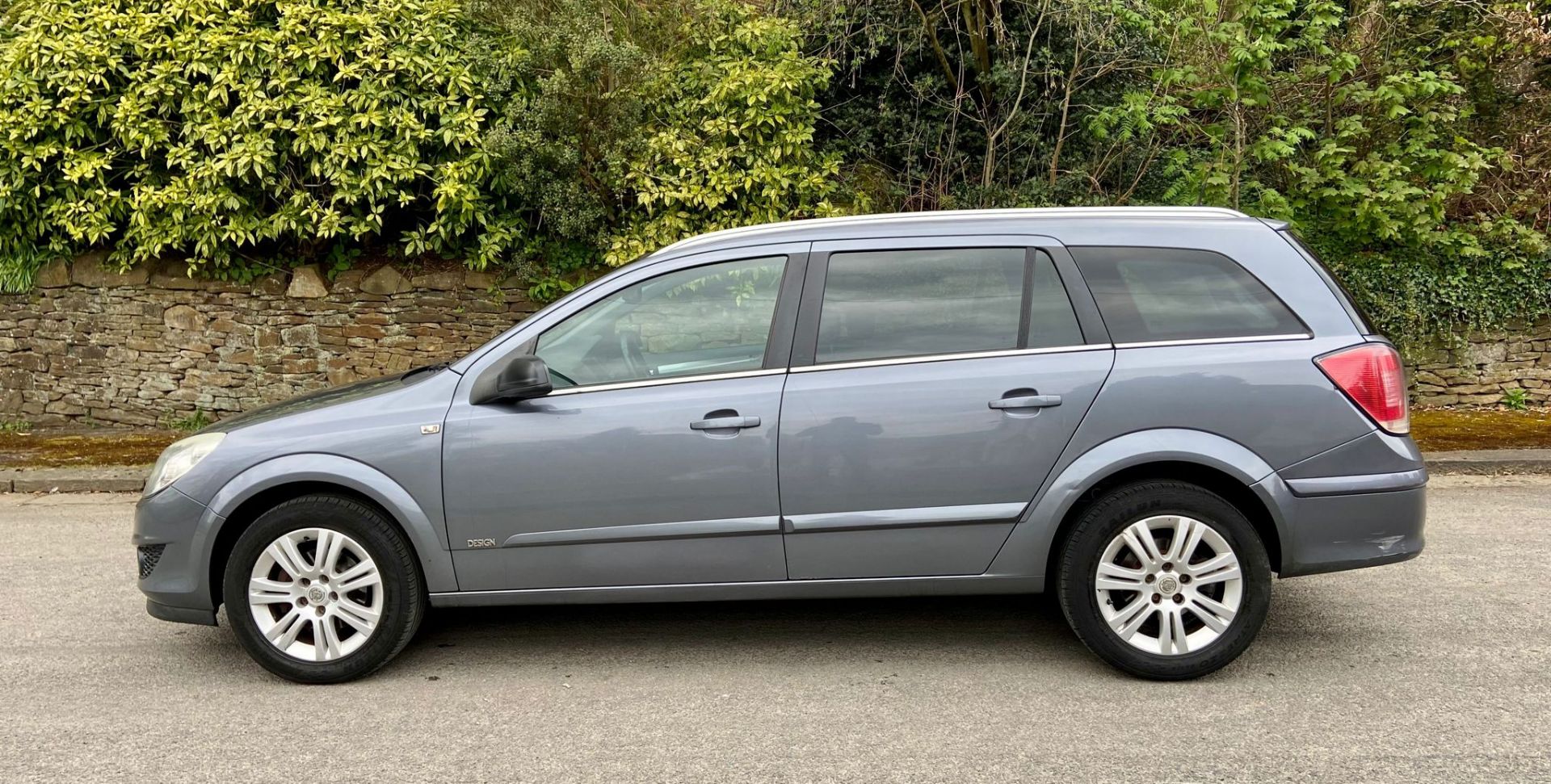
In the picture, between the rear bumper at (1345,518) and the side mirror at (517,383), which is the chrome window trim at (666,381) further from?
the rear bumper at (1345,518)

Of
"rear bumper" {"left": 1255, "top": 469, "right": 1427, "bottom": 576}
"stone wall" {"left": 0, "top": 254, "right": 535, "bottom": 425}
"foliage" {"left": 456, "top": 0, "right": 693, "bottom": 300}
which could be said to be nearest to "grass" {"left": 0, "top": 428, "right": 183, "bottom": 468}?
"stone wall" {"left": 0, "top": 254, "right": 535, "bottom": 425}

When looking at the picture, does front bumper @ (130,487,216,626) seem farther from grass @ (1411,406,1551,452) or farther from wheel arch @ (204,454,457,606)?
grass @ (1411,406,1551,452)

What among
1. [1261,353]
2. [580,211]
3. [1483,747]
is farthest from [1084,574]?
[580,211]

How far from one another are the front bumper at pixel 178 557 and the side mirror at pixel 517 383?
3.81 ft

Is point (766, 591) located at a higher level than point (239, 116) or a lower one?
lower

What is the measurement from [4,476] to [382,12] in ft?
15.3

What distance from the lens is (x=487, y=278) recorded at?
10.9 m

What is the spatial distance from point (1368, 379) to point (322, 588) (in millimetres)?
3986

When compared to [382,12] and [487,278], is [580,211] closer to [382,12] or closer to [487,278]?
[487,278]

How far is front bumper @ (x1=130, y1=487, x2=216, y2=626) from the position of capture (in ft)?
15.2

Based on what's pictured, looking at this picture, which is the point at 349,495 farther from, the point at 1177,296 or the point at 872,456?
the point at 1177,296

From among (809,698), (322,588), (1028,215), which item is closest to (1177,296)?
(1028,215)

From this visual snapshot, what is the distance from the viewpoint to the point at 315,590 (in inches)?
181

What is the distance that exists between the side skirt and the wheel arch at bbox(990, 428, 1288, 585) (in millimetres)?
85
